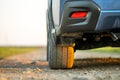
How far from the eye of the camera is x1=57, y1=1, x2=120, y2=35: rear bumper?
443 centimetres

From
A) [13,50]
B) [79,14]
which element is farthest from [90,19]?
[13,50]

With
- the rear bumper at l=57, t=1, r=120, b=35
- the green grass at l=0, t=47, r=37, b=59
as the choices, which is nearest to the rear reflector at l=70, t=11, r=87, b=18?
the rear bumper at l=57, t=1, r=120, b=35

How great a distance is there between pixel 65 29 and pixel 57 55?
1.02m

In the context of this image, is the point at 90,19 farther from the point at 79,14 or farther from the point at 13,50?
the point at 13,50

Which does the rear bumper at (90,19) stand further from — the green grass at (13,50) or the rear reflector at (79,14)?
the green grass at (13,50)

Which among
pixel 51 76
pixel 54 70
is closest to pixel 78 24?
pixel 51 76

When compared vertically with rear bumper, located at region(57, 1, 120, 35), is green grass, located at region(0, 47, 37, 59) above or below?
below

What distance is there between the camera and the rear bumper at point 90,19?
4426mm

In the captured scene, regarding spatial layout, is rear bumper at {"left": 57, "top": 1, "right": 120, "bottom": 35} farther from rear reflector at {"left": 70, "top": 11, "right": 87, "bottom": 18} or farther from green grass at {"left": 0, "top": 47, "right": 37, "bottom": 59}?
green grass at {"left": 0, "top": 47, "right": 37, "bottom": 59}

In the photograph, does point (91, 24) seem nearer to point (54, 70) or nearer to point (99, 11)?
point (99, 11)

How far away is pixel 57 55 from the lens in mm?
5566

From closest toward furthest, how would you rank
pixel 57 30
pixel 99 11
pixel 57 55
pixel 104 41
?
pixel 99 11 < pixel 57 30 < pixel 57 55 < pixel 104 41

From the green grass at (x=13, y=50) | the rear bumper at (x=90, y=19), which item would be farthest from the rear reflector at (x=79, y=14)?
the green grass at (x=13, y=50)

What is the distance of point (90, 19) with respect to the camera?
4.47 m
